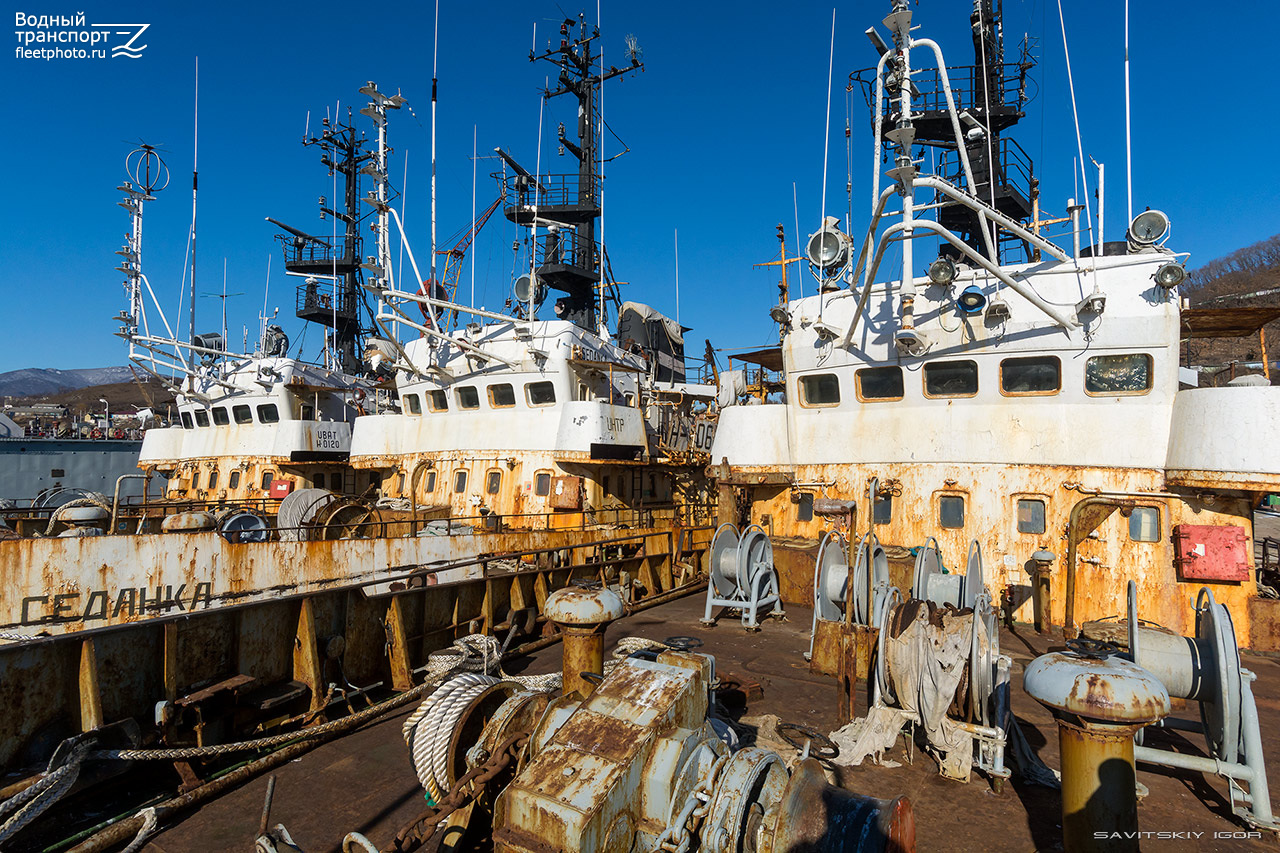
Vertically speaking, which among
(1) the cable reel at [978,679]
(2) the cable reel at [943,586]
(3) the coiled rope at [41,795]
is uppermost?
(2) the cable reel at [943,586]

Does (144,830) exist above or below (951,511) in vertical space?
below

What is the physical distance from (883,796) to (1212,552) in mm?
8028

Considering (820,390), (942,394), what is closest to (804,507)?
(820,390)

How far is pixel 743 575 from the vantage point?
11398 millimetres

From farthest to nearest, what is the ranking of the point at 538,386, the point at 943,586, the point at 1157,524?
the point at 538,386 < the point at 1157,524 < the point at 943,586

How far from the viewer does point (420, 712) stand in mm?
4883

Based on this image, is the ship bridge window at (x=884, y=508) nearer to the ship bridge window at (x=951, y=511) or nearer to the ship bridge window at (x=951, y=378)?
the ship bridge window at (x=951, y=511)

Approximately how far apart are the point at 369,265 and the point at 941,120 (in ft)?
61.1

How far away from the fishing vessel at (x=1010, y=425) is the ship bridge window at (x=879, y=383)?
0.05 m

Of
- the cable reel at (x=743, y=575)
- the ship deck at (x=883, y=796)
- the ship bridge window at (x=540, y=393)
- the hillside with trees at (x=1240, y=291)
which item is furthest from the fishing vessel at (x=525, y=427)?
the hillside with trees at (x=1240, y=291)

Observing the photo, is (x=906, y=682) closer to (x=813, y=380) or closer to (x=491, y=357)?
(x=813, y=380)

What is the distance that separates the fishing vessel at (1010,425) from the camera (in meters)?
10.3

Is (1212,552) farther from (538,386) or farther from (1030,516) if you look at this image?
(538,386)

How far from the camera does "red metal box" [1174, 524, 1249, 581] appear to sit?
10.0 meters
